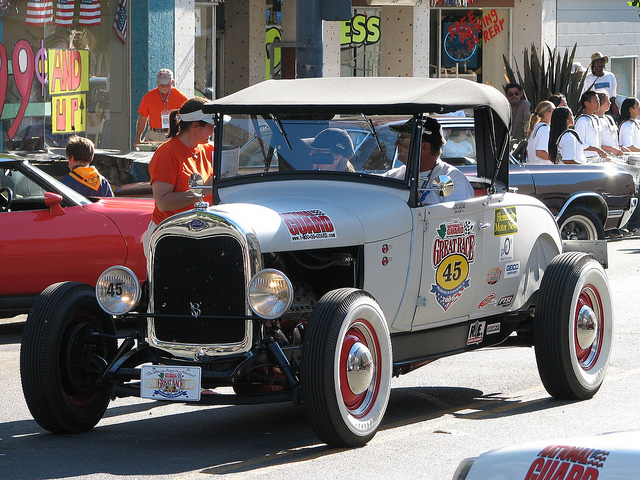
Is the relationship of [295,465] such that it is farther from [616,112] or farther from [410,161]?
[616,112]

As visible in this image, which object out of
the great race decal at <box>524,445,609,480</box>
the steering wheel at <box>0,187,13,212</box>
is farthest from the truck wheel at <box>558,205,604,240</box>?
the great race decal at <box>524,445,609,480</box>

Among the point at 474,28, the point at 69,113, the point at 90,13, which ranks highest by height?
the point at 474,28

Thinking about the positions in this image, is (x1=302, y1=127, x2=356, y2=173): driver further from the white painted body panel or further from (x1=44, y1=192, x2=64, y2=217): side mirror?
(x1=44, y1=192, x2=64, y2=217): side mirror

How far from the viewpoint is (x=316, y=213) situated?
20.7ft

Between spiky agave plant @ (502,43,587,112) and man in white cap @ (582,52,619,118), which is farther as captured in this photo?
spiky agave plant @ (502,43,587,112)

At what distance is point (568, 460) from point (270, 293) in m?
3.10

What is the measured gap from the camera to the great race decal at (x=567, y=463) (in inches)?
112

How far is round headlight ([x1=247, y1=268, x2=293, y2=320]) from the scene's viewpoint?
5.83 metres

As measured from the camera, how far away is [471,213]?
23.1 feet

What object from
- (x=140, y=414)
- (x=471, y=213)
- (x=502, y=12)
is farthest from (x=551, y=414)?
(x=502, y=12)

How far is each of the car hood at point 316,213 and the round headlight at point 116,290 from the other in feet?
1.91

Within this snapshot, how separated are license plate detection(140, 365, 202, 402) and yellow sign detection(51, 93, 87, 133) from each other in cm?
→ 1277

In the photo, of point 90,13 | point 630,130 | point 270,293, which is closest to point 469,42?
point 630,130

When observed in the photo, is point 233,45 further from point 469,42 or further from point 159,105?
point 159,105
